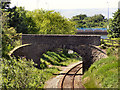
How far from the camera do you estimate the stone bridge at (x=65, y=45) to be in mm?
22062

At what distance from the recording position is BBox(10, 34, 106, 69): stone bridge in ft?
72.4

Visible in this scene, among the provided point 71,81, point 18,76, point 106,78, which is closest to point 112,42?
point 71,81

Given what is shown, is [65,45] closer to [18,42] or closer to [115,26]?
[18,42]

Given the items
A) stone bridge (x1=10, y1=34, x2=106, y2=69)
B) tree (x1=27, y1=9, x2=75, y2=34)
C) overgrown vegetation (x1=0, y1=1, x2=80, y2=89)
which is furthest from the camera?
tree (x1=27, y1=9, x2=75, y2=34)

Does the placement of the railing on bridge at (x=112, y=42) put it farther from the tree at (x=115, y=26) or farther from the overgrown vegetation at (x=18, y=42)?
the tree at (x=115, y=26)

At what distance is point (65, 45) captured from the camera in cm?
2295

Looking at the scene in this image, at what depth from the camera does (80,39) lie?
2259 centimetres

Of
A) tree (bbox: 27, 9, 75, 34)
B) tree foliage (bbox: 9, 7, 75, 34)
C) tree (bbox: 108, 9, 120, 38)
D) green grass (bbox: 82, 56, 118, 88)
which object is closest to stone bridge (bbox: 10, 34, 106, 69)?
green grass (bbox: 82, 56, 118, 88)

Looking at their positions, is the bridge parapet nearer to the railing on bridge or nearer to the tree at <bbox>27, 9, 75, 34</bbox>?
the railing on bridge

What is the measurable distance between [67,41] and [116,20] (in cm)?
1511

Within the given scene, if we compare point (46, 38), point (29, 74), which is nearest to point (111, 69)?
point (29, 74)

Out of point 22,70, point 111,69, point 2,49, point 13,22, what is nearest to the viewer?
point 111,69

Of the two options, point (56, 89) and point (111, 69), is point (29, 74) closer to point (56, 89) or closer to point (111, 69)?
point (56, 89)

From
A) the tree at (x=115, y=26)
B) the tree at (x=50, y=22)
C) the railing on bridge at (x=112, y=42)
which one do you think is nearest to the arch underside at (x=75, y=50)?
the railing on bridge at (x=112, y=42)
